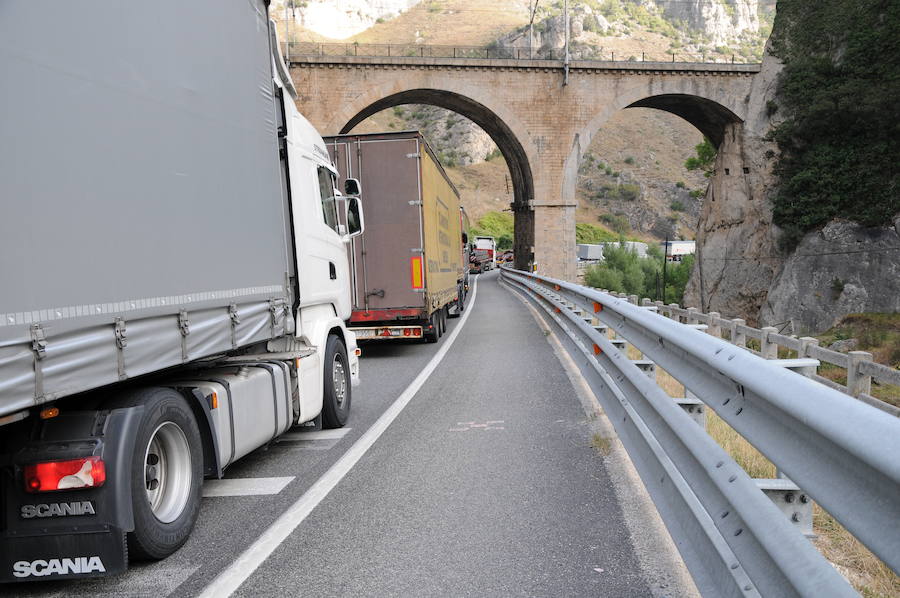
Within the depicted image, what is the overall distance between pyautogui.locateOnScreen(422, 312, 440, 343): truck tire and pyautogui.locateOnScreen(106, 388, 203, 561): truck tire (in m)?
8.58

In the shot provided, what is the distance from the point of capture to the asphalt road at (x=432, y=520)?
3375 mm

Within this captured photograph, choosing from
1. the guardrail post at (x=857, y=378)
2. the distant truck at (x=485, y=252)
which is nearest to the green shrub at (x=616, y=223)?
the distant truck at (x=485, y=252)

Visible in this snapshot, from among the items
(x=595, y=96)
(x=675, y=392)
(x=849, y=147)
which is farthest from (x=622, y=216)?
(x=675, y=392)

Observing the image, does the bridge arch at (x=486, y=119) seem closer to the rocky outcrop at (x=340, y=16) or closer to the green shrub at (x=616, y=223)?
the green shrub at (x=616, y=223)

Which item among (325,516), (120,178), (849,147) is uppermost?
(849,147)

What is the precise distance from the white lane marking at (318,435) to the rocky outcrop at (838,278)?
→ 2866cm

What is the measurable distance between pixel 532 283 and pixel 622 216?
8624 cm

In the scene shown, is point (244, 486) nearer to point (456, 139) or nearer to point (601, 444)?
point (601, 444)

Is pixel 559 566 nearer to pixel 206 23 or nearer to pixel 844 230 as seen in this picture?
pixel 206 23

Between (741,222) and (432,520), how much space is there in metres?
42.5

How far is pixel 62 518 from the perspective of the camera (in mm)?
3252

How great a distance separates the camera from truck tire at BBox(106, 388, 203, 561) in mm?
3510

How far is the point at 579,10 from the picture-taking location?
6471 inches

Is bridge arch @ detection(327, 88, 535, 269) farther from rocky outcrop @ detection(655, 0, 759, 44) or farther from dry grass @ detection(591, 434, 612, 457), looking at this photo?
rocky outcrop @ detection(655, 0, 759, 44)
